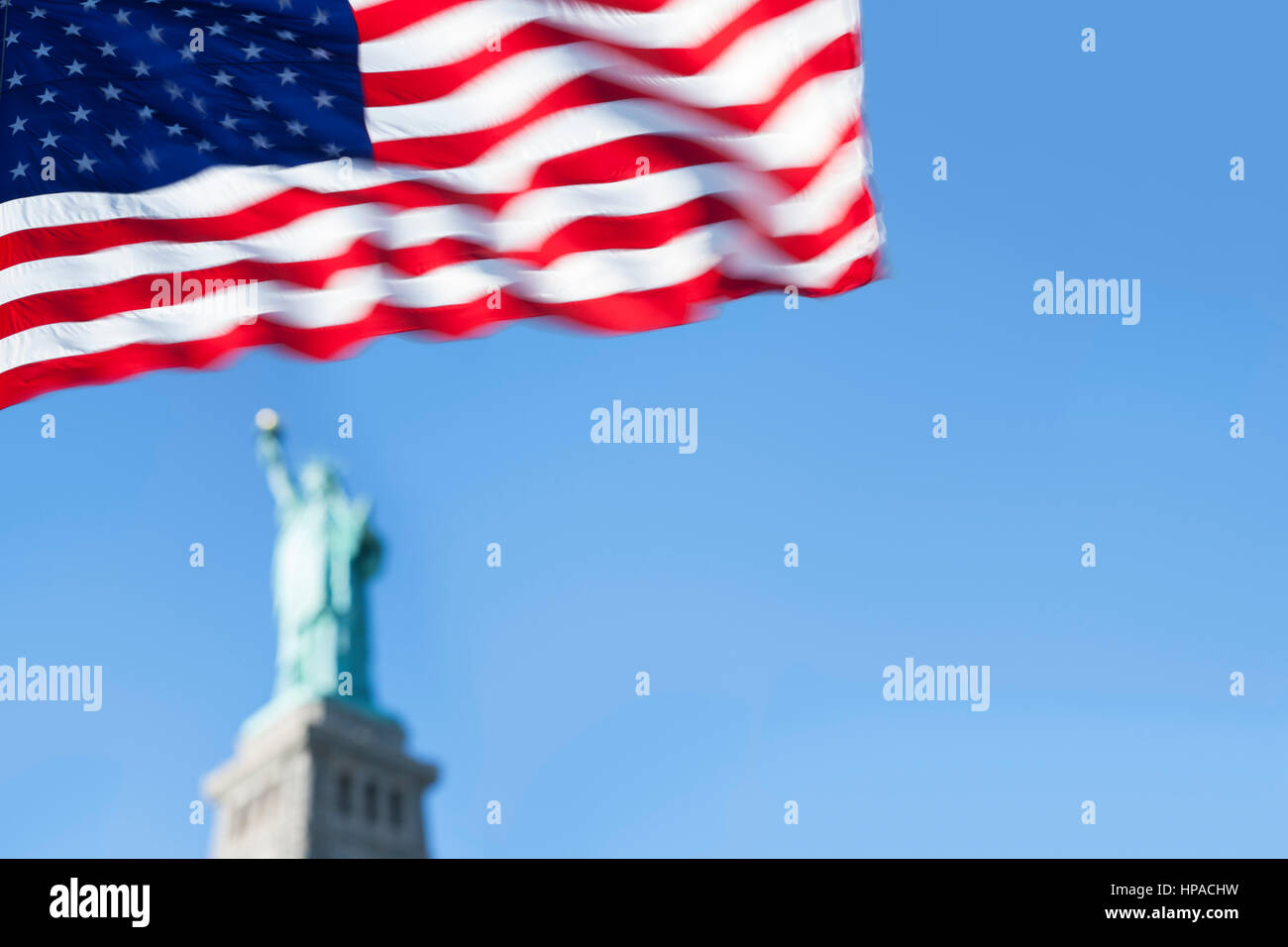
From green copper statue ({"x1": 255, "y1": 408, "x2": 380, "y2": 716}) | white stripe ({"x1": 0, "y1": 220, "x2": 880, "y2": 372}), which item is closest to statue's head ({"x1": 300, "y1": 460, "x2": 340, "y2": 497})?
green copper statue ({"x1": 255, "y1": 408, "x2": 380, "y2": 716})

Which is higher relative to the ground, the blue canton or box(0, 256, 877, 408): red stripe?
the blue canton

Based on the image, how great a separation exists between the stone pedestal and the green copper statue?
917 mm

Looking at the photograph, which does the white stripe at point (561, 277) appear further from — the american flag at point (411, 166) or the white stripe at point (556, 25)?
the white stripe at point (556, 25)

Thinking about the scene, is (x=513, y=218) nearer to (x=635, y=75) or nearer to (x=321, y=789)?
(x=635, y=75)

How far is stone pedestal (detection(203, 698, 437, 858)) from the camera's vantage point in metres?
62.2

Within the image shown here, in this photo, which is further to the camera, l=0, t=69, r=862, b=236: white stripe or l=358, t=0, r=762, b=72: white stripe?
l=358, t=0, r=762, b=72: white stripe

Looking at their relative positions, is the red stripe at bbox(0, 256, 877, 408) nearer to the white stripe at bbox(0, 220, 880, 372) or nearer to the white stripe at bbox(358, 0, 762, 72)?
the white stripe at bbox(0, 220, 880, 372)

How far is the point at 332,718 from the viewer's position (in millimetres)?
63281

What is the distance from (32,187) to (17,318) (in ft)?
3.02

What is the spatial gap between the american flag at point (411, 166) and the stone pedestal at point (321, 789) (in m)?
50.8

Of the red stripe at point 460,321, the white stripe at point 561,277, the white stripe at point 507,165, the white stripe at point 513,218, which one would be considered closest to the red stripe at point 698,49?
the white stripe at point 507,165

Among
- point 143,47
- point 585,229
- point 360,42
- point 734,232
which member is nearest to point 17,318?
point 143,47

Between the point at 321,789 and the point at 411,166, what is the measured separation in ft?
170

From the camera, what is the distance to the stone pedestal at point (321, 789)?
204 ft
